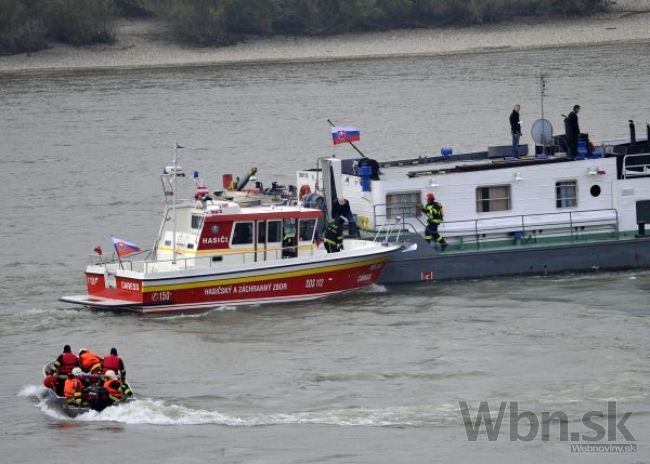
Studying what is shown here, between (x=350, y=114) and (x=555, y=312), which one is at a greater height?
(x=350, y=114)

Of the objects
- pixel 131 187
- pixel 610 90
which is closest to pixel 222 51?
pixel 610 90

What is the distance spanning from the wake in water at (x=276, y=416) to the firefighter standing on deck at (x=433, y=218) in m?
8.37

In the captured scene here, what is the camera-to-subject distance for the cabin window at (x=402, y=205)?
3338 centimetres

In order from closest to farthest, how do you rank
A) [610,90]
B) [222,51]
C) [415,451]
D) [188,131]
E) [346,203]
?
1. [415,451]
2. [346,203]
3. [188,131]
4. [610,90]
5. [222,51]

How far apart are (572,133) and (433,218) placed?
13.8ft

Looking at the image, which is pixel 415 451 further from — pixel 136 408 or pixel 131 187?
pixel 131 187

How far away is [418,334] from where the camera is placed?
29.2 metres


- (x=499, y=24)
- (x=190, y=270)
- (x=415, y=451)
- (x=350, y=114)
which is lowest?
(x=415, y=451)

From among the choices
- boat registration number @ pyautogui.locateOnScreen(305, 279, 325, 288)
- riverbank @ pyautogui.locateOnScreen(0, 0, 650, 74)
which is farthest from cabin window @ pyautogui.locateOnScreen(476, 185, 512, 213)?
riverbank @ pyautogui.locateOnScreen(0, 0, 650, 74)

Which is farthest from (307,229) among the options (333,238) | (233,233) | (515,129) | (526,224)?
(515,129)

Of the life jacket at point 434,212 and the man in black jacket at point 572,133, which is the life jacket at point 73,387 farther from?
the man in black jacket at point 572,133

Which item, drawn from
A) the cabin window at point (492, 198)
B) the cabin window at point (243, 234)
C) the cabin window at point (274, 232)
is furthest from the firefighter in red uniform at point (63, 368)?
the cabin window at point (492, 198)

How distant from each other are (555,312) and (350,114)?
34.5m

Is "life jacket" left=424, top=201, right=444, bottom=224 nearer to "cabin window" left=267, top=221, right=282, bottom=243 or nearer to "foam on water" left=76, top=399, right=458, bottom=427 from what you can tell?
"cabin window" left=267, top=221, right=282, bottom=243
